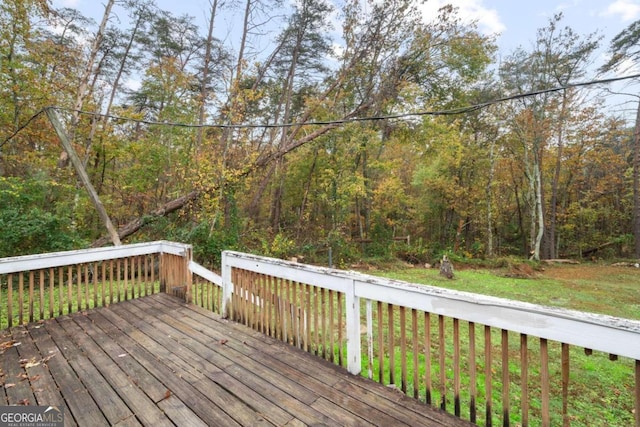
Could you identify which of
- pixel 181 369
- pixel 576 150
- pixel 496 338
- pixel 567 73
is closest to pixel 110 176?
pixel 181 369

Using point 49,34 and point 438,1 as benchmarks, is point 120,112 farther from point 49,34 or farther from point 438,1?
point 438,1

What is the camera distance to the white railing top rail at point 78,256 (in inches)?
115

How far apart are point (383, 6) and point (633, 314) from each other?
9694 mm

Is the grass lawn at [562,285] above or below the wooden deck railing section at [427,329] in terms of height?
below

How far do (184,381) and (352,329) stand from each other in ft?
4.09

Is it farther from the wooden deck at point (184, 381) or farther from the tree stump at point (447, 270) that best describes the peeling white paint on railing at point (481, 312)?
the tree stump at point (447, 270)

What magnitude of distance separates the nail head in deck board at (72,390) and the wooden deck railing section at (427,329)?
67 cm

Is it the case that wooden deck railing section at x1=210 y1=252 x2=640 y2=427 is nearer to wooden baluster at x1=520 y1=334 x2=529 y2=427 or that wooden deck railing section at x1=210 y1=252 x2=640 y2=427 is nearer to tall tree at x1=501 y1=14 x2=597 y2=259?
wooden baluster at x1=520 y1=334 x2=529 y2=427

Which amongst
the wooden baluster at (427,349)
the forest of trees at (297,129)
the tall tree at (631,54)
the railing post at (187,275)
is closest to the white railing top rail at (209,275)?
the railing post at (187,275)

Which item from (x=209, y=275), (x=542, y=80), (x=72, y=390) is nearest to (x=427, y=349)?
(x=72, y=390)

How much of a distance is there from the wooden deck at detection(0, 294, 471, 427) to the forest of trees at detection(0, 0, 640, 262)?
11.2 ft

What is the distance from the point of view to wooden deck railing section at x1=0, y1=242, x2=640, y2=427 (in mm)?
1329

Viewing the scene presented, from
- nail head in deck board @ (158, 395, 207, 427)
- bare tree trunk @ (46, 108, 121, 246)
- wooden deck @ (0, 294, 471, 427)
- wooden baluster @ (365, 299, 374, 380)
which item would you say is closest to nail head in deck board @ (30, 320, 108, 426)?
wooden deck @ (0, 294, 471, 427)

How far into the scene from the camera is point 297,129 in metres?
9.31
